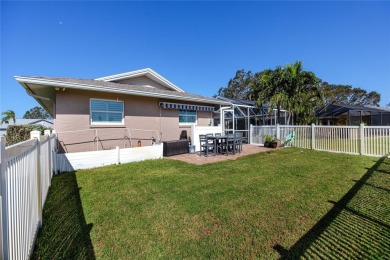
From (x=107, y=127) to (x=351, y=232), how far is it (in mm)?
10426

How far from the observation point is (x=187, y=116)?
14.4 m

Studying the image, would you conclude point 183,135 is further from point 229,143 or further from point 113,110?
point 113,110

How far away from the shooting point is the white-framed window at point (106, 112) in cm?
1008

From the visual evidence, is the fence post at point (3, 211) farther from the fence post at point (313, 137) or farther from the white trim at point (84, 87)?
the fence post at point (313, 137)

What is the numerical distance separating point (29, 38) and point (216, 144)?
50.1 ft

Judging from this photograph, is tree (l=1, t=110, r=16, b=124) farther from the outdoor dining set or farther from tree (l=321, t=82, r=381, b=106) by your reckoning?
tree (l=321, t=82, r=381, b=106)

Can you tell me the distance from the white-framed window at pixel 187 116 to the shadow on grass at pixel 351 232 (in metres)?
10.6

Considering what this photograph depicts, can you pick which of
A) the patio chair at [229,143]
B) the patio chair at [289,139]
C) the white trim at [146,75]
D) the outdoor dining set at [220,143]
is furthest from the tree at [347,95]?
the white trim at [146,75]

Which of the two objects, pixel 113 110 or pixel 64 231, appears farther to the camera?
pixel 113 110

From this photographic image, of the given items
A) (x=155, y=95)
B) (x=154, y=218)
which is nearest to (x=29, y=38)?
(x=155, y=95)

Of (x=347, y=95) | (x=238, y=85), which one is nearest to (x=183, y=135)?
(x=238, y=85)

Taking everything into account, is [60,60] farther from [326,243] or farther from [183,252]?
[326,243]

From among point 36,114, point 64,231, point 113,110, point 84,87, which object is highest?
point 36,114

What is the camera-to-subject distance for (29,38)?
45.0 feet
